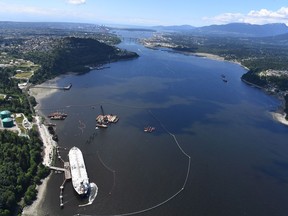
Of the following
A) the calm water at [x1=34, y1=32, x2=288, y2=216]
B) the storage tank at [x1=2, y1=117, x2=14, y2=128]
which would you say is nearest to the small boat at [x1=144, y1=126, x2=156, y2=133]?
the calm water at [x1=34, y1=32, x2=288, y2=216]

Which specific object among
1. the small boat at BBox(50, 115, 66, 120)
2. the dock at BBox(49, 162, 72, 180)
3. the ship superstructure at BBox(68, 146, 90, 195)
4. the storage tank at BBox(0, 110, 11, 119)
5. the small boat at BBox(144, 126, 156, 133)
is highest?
the ship superstructure at BBox(68, 146, 90, 195)

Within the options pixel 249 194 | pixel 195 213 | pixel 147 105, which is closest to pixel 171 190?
pixel 195 213

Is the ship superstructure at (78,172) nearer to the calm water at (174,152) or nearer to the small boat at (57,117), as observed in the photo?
the calm water at (174,152)

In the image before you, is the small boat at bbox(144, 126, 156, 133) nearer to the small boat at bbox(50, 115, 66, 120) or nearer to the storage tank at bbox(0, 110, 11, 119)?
the small boat at bbox(50, 115, 66, 120)

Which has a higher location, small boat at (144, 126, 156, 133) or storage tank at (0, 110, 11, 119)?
storage tank at (0, 110, 11, 119)

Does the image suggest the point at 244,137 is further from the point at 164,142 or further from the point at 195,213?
the point at 195,213
